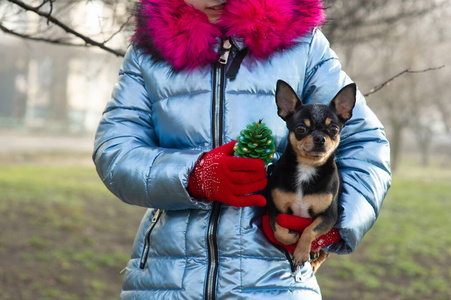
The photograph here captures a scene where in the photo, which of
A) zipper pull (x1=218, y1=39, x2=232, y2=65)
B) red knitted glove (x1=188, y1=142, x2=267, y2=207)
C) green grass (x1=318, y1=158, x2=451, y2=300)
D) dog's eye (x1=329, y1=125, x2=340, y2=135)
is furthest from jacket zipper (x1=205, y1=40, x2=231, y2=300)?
green grass (x1=318, y1=158, x2=451, y2=300)

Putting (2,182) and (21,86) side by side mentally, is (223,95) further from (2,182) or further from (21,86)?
(21,86)

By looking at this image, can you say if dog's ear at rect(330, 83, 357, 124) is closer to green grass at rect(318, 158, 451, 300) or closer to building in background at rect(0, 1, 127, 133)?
green grass at rect(318, 158, 451, 300)

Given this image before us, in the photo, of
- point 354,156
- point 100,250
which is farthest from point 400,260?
point 354,156

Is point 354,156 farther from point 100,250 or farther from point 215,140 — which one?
point 100,250

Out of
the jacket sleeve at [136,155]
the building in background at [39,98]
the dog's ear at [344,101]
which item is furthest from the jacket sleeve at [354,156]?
the building in background at [39,98]

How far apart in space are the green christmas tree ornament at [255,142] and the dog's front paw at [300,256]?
1.28 ft

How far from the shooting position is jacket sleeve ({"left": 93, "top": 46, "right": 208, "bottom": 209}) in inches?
75.8

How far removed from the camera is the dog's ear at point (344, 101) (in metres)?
1.94

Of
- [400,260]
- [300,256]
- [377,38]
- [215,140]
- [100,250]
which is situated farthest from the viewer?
[400,260]

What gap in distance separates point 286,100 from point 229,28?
1.41 feet

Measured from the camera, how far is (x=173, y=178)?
1.91 m

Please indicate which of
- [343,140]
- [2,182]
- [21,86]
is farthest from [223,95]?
[21,86]

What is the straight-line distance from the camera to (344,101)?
1.96 meters

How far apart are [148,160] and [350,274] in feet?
20.2
